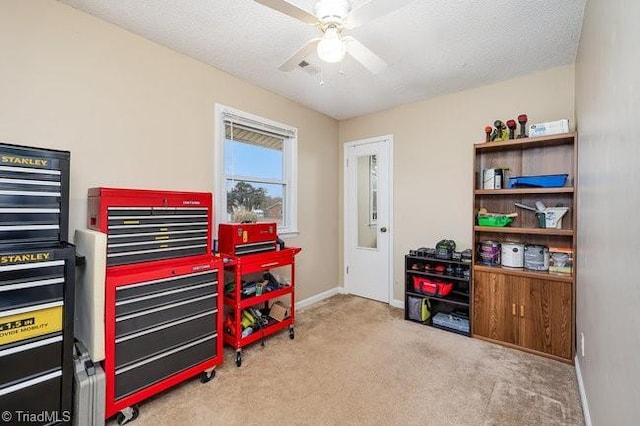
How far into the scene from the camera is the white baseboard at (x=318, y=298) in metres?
3.65

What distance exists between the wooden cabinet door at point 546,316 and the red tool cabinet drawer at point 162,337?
264cm

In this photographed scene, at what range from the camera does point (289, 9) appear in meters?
1.45

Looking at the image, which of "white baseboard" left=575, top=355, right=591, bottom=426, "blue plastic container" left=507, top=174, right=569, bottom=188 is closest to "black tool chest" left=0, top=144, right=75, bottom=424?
"white baseboard" left=575, top=355, right=591, bottom=426

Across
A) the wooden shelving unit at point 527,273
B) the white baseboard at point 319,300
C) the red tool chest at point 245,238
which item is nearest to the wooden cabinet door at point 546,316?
the wooden shelving unit at point 527,273

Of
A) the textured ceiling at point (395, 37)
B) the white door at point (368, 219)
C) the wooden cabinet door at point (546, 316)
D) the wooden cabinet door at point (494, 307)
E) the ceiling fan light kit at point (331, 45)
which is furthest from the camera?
the white door at point (368, 219)

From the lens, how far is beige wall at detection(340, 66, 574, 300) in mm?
2785

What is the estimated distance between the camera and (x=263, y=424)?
1.68 metres

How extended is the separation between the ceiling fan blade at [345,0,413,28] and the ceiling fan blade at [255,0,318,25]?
20 centimetres

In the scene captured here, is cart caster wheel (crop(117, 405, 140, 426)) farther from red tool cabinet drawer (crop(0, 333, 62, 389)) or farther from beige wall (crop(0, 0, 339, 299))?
beige wall (crop(0, 0, 339, 299))

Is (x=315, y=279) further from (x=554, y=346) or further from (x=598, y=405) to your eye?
(x=598, y=405)

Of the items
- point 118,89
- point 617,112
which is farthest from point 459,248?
point 118,89

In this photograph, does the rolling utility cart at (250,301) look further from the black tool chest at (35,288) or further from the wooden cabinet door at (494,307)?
the wooden cabinet door at (494,307)

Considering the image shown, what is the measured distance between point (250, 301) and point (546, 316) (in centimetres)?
253

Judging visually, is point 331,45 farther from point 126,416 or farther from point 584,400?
point 584,400
